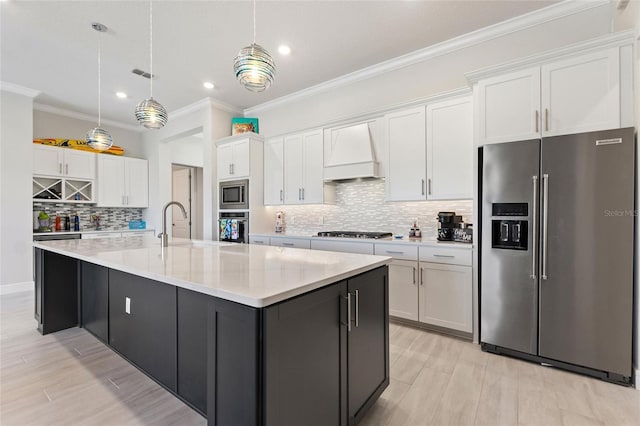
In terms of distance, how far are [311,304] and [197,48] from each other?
337 cm

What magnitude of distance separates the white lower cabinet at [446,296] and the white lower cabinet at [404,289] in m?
0.07

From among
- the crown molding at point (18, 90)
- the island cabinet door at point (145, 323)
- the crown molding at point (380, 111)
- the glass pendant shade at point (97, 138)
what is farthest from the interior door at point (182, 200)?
the island cabinet door at point (145, 323)

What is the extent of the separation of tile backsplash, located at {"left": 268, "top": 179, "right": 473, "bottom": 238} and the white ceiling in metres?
1.62

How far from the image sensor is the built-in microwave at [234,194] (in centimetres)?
462

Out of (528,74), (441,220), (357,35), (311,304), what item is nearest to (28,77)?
(357,35)

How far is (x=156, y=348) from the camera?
5.96ft

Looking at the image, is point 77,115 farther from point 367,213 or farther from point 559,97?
point 559,97

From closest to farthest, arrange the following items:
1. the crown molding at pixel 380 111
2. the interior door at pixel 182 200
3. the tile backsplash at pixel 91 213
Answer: the crown molding at pixel 380 111 < the tile backsplash at pixel 91 213 < the interior door at pixel 182 200

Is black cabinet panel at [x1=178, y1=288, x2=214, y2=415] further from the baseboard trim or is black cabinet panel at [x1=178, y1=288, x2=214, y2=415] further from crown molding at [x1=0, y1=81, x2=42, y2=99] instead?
crown molding at [x1=0, y1=81, x2=42, y2=99]

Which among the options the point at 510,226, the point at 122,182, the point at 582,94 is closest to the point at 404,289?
the point at 510,226

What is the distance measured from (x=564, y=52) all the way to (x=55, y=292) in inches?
196

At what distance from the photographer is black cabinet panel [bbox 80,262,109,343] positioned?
93.6 inches

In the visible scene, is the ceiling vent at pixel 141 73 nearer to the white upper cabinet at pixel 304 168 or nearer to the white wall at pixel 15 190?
the white upper cabinet at pixel 304 168

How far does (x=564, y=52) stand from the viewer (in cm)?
229
